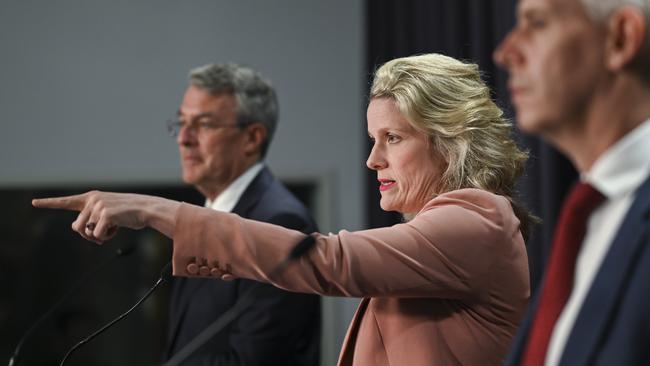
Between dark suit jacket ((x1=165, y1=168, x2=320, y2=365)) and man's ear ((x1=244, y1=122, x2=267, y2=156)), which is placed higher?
man's ear ((x1=244, y1=122, x2=267, y2=156))

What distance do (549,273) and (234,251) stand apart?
52cm

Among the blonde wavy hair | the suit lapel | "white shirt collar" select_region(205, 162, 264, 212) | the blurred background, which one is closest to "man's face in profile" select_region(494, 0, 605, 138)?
the blonde wavy hair

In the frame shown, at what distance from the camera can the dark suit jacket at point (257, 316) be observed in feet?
8.04

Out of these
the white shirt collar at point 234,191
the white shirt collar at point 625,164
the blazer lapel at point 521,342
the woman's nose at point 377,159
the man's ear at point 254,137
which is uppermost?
the white shirt collar at point 625,164

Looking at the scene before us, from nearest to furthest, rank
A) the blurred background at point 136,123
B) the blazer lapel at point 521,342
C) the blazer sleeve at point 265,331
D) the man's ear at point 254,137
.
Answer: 1. the blazer lapel at point 521,342
2. the blazer sleeve at point 265,331
3. the man's ear at point 254,137
4. the blurred background at point 136,123

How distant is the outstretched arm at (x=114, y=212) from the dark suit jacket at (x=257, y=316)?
82 centimetres

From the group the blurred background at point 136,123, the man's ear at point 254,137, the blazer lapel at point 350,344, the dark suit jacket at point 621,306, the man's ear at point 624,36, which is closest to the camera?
the dark suit jacket at point 621,306

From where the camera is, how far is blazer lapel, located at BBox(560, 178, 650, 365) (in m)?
1.05

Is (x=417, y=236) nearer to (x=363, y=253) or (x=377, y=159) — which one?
(x=363, y=253)

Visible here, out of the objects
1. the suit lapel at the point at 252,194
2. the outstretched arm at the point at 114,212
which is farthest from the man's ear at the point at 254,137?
the outstretched arm at the point at 114,212

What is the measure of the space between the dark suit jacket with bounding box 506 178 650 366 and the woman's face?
72 centimetres

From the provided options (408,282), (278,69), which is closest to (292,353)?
(408,282)

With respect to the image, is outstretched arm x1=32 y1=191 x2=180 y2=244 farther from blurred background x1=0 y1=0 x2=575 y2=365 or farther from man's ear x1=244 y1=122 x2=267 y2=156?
blurred background x1=0 y1=0 x2=575 y2=365

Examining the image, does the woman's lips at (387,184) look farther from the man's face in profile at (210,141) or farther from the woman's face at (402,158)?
the man's face in profile at (210,141)
